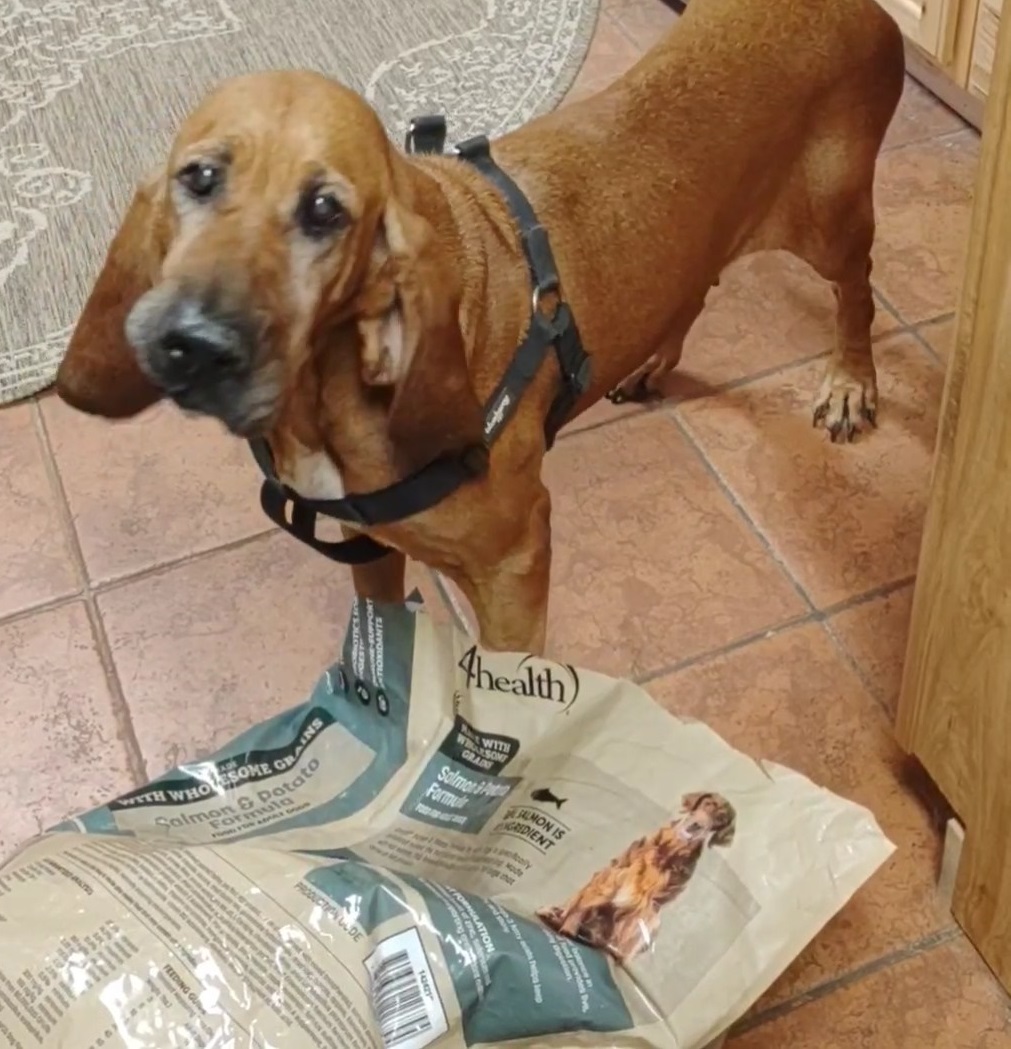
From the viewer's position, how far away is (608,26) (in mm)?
2758

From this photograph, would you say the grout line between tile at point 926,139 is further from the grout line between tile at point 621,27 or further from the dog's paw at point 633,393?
the dog's paw at point 633,393

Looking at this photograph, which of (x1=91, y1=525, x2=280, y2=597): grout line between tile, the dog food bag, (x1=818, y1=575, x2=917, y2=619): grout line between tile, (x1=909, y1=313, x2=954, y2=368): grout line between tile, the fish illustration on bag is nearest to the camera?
the dog food bag

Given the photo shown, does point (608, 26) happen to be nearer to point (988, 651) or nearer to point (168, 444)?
point (168, 444)

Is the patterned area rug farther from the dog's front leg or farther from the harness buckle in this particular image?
the dog's front leg

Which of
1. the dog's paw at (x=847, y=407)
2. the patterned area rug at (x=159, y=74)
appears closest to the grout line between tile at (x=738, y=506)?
the dog's paw at (x=847, y=407)

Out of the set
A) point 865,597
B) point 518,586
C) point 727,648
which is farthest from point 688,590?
point 518,586

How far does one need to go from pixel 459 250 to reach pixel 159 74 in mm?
1670

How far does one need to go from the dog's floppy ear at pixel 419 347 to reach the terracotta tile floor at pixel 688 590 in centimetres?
57

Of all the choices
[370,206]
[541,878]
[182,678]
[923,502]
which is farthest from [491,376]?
[923,502]

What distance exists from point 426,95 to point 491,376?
1455 millimetres

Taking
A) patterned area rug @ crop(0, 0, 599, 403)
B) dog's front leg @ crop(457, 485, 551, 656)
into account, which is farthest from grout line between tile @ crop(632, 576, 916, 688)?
patterned area rug @ crop(0, 0, 599, 403)

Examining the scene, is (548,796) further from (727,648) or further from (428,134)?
(428,134)

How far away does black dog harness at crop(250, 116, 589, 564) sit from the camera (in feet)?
4.18

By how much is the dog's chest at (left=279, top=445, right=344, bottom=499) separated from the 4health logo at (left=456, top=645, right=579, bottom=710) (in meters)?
0.23
